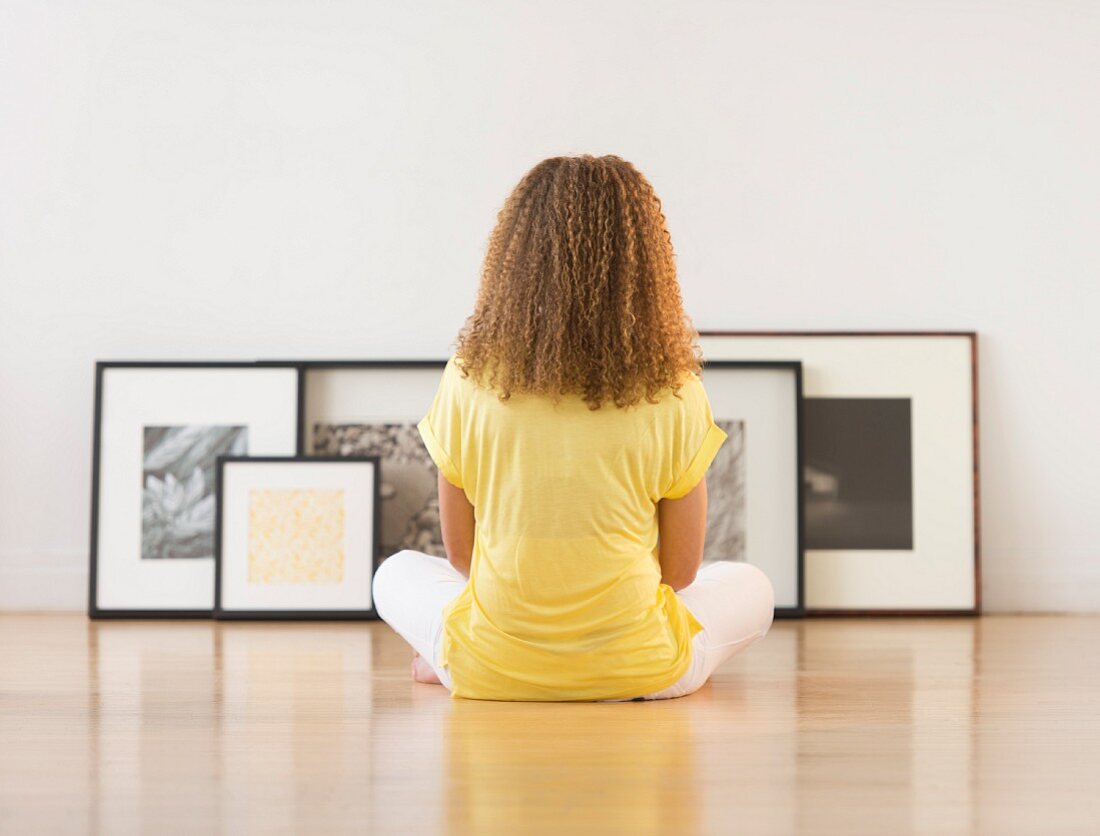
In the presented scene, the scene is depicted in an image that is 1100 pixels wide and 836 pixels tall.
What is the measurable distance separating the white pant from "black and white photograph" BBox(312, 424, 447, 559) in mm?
1403

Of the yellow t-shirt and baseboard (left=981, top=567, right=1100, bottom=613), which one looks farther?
baseboard (left=981, top=567, right=1100, bottom=613)

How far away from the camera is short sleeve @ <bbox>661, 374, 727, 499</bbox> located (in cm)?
220

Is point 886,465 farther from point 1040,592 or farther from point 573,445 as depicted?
point 573,445

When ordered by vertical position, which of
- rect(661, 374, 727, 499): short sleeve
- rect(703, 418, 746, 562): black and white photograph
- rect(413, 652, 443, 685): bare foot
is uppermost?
rect(661, 374, 727, 499): short sleeve

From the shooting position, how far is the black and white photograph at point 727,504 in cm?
398

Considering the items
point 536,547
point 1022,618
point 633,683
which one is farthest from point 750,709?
point 1022,618

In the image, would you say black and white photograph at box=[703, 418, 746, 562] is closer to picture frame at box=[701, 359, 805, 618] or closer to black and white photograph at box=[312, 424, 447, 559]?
picture frame at box=[701, 359, 805, 618]

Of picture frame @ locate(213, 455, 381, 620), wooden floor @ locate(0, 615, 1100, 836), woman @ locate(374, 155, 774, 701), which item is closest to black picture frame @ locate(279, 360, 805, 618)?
picture frame @ locate(213, 455, 381, 620)

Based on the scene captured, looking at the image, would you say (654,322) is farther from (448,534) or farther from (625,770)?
(625,770)

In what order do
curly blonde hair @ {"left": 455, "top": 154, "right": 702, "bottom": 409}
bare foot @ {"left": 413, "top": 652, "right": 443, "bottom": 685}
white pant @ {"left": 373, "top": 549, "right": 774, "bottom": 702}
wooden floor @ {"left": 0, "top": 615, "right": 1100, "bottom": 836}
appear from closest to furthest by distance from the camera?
wooden floor @ {"left": 0, "top": 615, "right": 1100, "bottom": 836} < curly blonde hair @ {"left": 455, "top": 154, "right": 702, "bottom": 409} < white pant @ {"left": 373, "top": 549, "right": 774, "bottom": 702} < bare foot @ {"left": 413, "top": 652, "right": 443, "bottom": 685}

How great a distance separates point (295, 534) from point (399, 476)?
41cm

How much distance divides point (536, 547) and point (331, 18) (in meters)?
2.67

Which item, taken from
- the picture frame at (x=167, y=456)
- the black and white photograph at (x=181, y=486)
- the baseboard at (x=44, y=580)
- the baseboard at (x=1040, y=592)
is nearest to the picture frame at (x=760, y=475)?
the baseboard at (x=1040, y=592)

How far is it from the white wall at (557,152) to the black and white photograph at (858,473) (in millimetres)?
300
